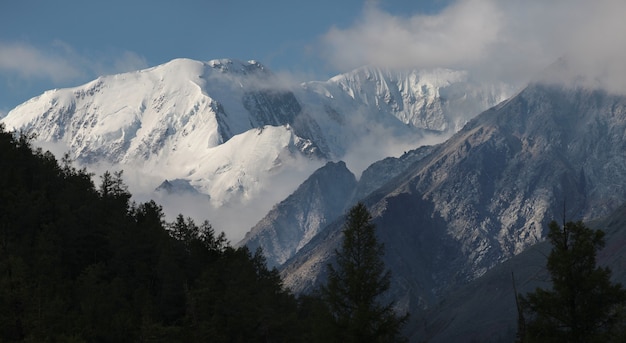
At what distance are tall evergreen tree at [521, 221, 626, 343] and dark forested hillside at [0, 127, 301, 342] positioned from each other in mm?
26475

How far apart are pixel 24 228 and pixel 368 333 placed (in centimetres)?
6595

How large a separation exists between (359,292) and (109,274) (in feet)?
183

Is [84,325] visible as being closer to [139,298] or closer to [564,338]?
[139,298]

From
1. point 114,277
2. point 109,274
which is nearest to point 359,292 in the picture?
point 114,277

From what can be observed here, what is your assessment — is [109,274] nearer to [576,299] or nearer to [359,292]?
[359,292]

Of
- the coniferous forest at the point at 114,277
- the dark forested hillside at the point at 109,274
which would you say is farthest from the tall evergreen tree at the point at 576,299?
the dark forested hillside at the point at 109,274

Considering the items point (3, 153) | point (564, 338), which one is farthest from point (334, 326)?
point (3, 153)

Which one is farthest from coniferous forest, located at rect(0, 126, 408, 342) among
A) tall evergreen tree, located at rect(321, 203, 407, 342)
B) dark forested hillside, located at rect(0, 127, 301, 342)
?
tall evergreen tree, located at rect(321, 203, 407, 342)

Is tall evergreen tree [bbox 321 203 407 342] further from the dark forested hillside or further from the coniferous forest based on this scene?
the dark forested hillside

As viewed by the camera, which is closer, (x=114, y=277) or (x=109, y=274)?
(x=114, y=277)

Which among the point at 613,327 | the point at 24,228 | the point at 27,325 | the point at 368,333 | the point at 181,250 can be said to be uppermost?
the point at 24,228

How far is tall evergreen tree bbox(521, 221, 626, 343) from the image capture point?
162 feet

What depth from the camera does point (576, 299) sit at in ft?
165

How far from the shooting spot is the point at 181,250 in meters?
112
